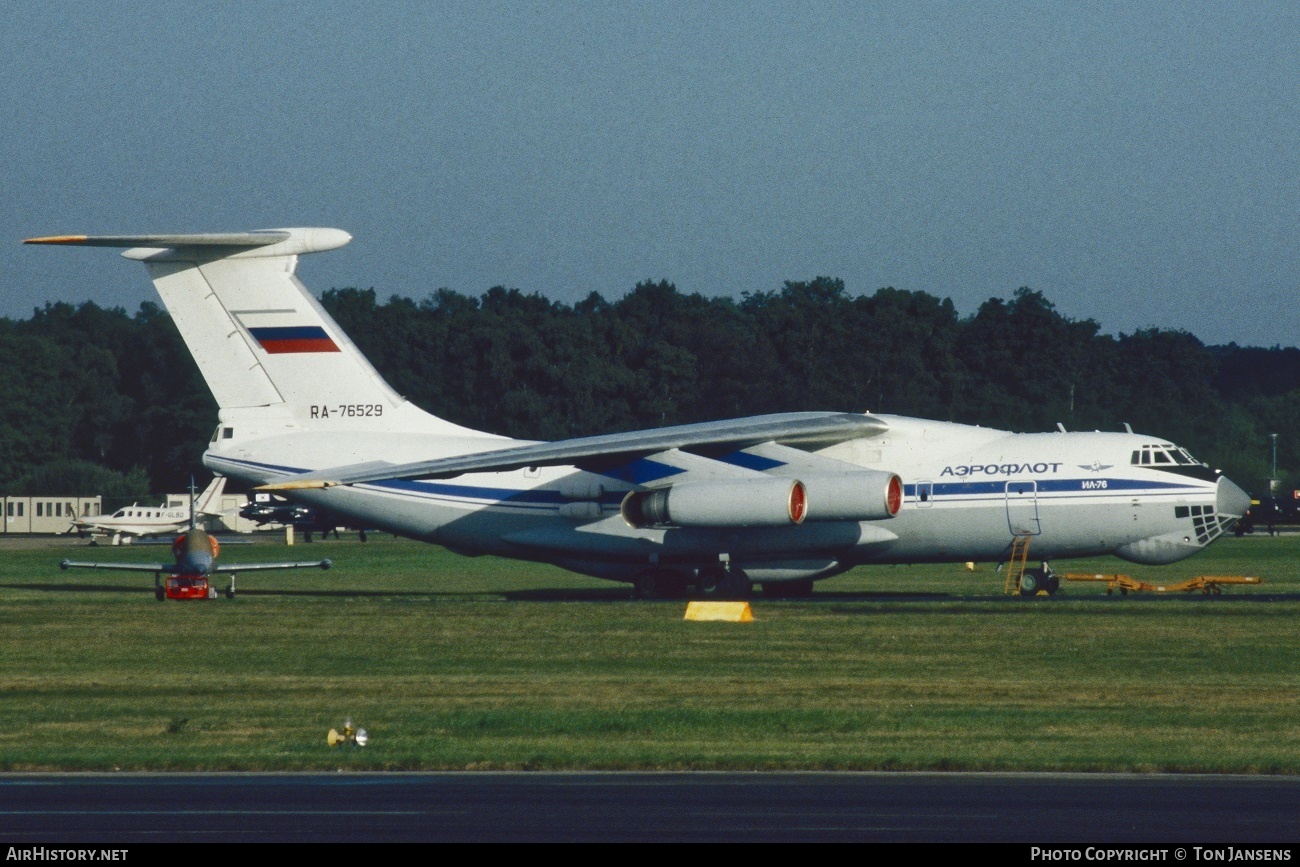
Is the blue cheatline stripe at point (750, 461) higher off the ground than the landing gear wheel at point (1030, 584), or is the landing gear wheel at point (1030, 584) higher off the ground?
the blue cheatline stripe at point (750, 461)

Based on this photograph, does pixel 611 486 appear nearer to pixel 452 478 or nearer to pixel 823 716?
pixel 452 478

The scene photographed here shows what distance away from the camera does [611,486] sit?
2922 cm

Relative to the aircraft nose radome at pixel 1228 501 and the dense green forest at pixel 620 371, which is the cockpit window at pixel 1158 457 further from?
the dense green forest at pixel 620 371

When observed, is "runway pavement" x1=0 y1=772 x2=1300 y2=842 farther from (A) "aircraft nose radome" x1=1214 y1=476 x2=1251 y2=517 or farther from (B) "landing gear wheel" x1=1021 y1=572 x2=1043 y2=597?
(B) "landing gear wheel" x1=1021 y1=572 x2=1043 y2=597

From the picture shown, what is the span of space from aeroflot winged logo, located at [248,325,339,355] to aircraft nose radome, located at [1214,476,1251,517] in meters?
14.8

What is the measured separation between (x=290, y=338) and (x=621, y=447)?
6.16m

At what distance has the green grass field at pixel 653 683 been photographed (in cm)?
1307

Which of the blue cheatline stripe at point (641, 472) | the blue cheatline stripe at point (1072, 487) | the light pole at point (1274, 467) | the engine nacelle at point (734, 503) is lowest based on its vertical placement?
the engine nacelle at point (734, 503)

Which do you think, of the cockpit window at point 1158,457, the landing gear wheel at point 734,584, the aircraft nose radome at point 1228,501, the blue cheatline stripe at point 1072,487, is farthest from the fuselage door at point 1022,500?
the landing gear wheel at point 734,584

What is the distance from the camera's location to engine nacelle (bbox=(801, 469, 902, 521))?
26.9 m

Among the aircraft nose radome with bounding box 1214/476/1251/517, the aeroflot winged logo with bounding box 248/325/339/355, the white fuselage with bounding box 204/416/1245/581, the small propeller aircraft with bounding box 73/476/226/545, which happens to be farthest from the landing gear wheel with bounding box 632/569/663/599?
the small propeller aircraft with bounding box 73/476/226/545

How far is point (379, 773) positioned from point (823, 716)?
4.28 meters

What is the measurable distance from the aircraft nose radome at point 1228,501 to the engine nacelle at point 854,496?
5.10 meters

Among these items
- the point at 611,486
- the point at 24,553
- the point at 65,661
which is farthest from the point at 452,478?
the point at 24,553
